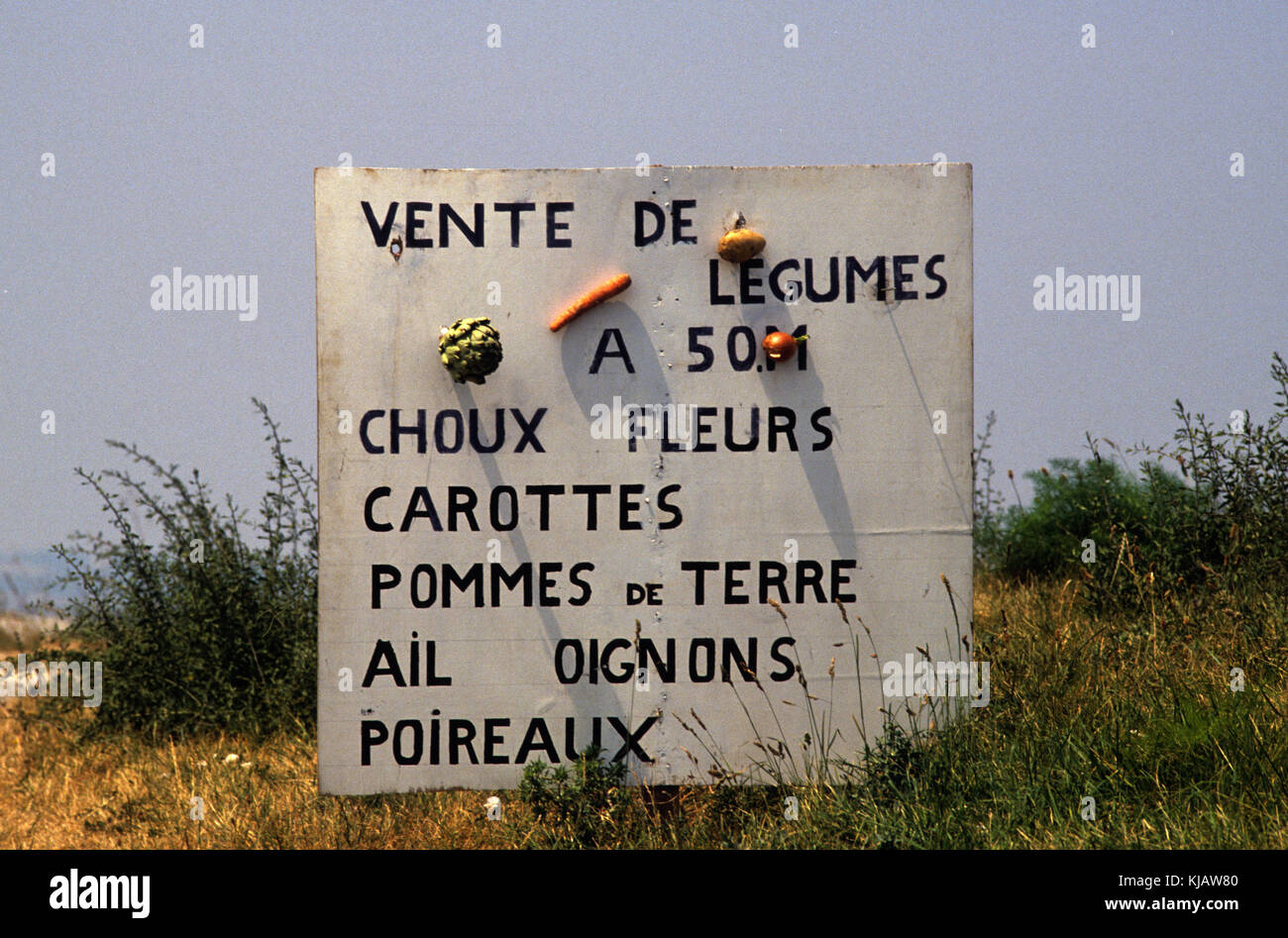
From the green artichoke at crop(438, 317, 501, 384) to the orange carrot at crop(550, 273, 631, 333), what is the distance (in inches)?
10.6

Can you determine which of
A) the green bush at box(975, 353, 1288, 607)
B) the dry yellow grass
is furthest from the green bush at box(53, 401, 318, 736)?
the green bush at box(975, 353, 1288, 607)

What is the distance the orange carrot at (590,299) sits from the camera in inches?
175

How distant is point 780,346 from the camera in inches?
175

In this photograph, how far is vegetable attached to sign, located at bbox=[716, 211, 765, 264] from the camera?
4.44 m

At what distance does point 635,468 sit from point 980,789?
1.85 metres

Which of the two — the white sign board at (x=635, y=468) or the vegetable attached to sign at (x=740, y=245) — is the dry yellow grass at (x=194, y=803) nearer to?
the white sign board at (x=635, y=468)

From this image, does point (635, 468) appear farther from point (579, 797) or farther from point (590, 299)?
point (579, 797)

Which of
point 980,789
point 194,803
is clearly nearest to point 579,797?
point 980,789

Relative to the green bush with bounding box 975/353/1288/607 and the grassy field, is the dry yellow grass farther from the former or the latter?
the green bush with bounding box 975/353/1288/607

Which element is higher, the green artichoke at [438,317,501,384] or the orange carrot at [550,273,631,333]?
the orange carrot at [550,273,631,333]

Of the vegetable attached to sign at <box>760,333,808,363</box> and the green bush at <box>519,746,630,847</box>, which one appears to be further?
the vegetable attached to sign at <box>760,333,808,363</box>

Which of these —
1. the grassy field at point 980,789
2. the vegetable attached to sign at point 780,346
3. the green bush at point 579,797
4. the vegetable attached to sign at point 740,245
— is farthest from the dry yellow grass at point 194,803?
the vegetable attached to sign at point 740,245

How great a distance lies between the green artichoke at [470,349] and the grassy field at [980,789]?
1746 mm

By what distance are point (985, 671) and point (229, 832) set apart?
3.41 meters
